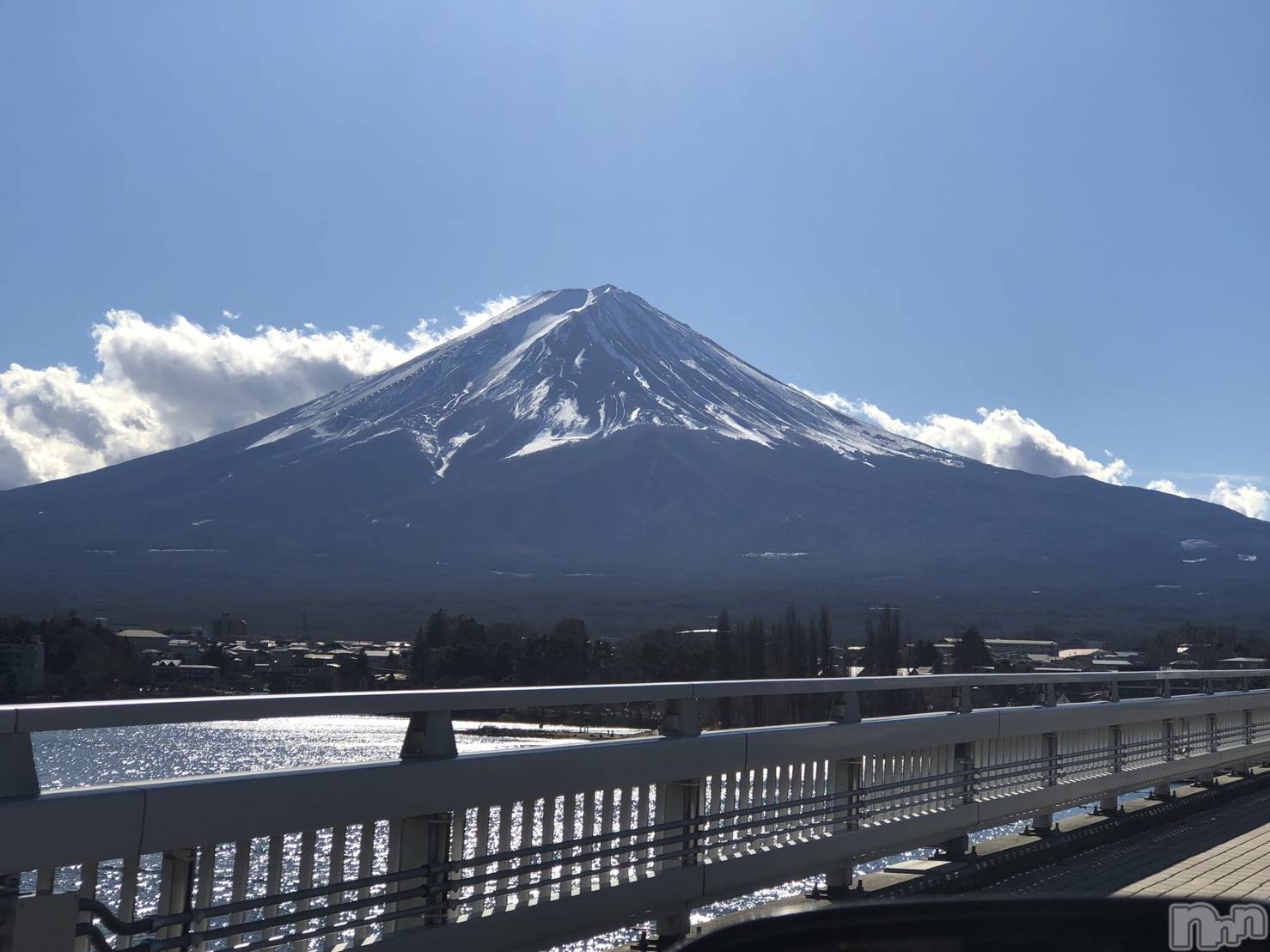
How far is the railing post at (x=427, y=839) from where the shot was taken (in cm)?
514

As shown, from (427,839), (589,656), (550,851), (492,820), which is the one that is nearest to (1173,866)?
(492,820)

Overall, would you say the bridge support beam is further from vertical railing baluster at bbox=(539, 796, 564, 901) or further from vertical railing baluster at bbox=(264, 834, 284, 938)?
vertical railing baluster at bbox=(539, 796, 564, 901)

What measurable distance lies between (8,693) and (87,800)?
595cm

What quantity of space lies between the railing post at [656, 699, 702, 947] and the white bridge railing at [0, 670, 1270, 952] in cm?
1

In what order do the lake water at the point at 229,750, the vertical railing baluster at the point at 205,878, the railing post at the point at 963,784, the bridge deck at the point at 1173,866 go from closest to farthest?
the vertical railing baluster at the point at 205,878 < the bridge deck at the point at 1173,866 < the railing post at the point at 963,784 < the lake water at the point at 229,750

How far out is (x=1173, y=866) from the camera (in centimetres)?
971

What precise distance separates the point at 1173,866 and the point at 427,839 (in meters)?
6.65

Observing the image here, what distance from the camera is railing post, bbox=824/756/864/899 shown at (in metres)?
8.07

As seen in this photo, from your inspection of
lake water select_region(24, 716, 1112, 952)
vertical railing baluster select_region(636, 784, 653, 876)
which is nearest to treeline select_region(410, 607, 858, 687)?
lake water select_region(24, 716, 1112, 952)

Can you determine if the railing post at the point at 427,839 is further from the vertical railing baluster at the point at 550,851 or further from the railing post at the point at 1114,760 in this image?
the railing post at the point at 1114,760

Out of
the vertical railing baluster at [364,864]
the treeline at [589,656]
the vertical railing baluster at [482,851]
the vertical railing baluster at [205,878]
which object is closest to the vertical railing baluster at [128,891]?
the vertical railing baluster at [205,878]

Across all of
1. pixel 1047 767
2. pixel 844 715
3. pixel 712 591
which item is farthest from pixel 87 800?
pixel 712 591

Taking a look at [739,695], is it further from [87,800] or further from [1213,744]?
[1213,744]

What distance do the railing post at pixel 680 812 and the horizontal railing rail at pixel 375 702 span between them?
122mm
